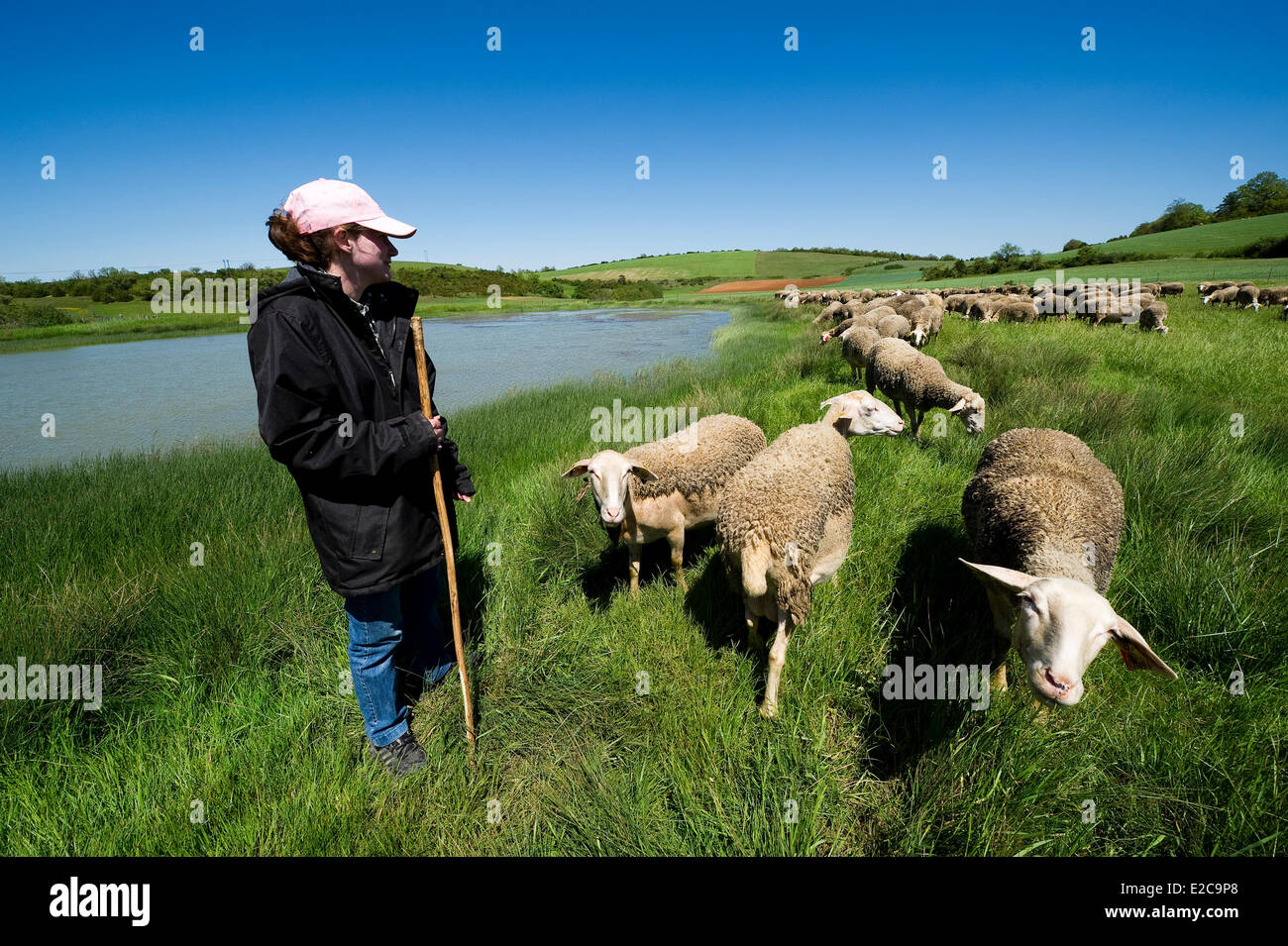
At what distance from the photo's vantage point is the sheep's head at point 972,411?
667cm

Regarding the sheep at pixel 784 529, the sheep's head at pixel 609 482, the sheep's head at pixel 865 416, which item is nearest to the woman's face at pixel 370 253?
the sheep's head at pixel 609 482

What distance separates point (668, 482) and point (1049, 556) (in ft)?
8.68

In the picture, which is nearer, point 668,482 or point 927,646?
point 927,646

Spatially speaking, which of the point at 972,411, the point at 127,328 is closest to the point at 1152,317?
the point at 972,411

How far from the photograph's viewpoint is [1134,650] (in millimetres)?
2086

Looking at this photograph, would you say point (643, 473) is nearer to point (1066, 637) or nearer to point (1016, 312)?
point (1066, 637)

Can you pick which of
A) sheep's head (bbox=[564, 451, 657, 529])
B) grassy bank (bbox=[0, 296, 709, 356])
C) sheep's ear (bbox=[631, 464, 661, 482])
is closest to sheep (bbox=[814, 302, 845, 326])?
grassy bank (bbox=[0, 296, 709, 356])

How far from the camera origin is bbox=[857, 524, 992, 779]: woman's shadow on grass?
2.63m

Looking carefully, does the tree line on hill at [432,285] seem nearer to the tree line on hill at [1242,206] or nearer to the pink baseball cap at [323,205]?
the pink baseball cap at [323,205]

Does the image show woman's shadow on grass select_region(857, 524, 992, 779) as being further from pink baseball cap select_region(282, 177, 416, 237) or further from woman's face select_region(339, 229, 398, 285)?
pink baseball cap select_region(282, 177, 416, 237)

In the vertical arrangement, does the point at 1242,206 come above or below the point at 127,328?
above
